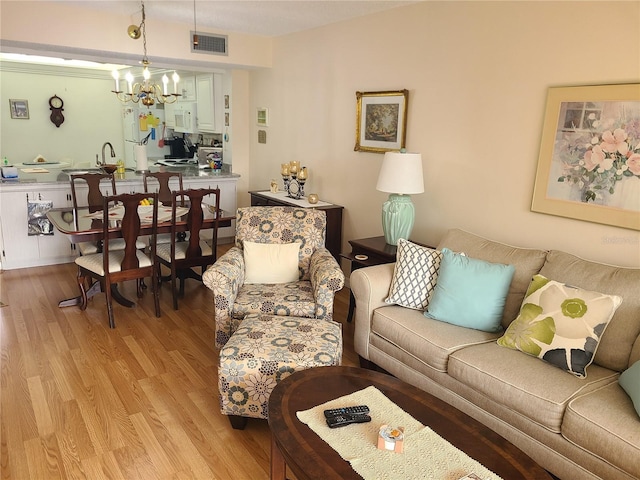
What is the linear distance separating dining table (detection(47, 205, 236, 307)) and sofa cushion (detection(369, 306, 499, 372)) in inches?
75.5

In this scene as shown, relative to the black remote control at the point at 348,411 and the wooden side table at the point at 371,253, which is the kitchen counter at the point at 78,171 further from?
the black remote control at the point at 348,411

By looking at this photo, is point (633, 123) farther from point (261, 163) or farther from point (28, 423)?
point (261, 163)

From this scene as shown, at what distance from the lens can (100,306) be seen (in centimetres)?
384

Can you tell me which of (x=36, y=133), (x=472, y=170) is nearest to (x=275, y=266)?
(x=472, y=170)

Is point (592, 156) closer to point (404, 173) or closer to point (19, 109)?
point (404, 173)

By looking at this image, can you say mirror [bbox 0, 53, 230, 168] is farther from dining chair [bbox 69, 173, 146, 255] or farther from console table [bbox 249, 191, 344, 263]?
console table [bbox 249, 191, 344, 263]

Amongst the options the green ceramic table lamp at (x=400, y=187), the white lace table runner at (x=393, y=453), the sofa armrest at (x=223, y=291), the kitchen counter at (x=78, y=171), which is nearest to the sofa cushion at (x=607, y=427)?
the white lace table runner at (x=393, y=453)

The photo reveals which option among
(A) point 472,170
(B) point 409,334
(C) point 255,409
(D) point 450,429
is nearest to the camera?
(D) point 450,429

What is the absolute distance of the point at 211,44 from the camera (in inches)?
187

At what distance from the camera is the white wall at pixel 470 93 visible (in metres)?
2.53

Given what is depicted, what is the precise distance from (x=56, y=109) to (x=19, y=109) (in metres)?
0.51

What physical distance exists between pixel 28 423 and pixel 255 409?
1.18m

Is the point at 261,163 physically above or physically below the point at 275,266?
above

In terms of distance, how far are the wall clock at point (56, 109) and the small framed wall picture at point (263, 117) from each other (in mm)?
4012
